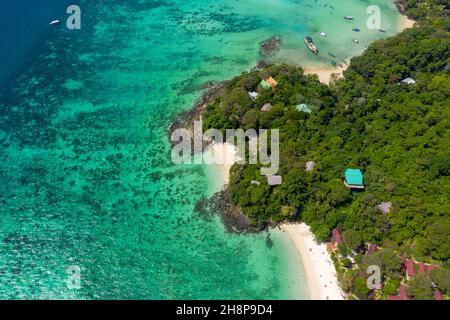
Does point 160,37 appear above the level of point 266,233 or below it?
above

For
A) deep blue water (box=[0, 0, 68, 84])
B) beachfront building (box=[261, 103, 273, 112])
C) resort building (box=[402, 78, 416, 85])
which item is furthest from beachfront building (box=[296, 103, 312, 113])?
deep blue water (box=[0, 0, 68, 84])

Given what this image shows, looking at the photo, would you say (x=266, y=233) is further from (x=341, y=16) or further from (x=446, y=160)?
(x=341, y=16)

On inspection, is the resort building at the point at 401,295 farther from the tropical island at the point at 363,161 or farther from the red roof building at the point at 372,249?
the red roof building at the point at 372,249

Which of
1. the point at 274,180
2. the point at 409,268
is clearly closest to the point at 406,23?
the point at 274,180

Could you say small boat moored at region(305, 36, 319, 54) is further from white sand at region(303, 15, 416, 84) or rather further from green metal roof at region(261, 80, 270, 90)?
green metal roof at region(261, 80, 270, 90)

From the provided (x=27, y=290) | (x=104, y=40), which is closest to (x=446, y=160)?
(x=27, y=290)

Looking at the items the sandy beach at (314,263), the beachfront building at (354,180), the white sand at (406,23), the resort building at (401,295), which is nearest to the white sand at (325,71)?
the white sand at (406,23)
